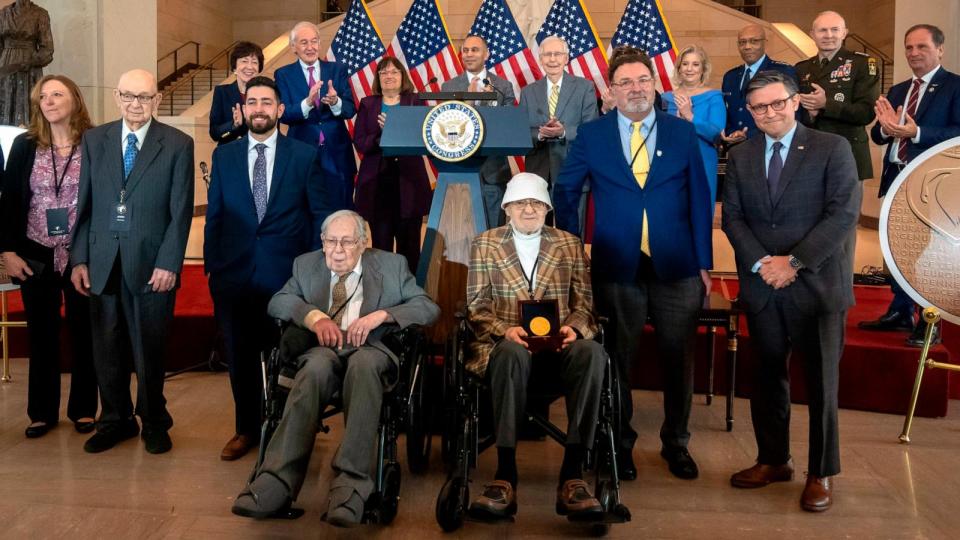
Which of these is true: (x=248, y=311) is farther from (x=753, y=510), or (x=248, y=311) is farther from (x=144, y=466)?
(x=753, y=510)

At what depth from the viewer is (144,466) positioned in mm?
4250

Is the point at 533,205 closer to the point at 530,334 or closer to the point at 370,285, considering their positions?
the point at 530,334

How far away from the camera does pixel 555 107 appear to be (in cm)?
572

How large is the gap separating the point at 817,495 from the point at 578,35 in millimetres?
5278

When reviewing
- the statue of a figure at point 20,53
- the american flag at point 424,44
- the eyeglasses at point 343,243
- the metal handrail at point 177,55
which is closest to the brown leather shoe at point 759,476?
the eyeglasses at point 343,243

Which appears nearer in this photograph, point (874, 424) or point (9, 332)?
point (874, 424)

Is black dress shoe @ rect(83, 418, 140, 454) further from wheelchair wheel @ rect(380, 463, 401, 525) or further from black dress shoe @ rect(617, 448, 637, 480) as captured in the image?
black dress shoe @ rect(617, 448, 637, 480)

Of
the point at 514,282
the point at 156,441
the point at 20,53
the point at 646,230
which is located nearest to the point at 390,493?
the point at 514,282

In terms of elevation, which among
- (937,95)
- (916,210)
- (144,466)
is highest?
(937,95)

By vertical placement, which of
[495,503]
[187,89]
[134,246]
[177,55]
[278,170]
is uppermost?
[177,55]

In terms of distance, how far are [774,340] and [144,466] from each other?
270cm

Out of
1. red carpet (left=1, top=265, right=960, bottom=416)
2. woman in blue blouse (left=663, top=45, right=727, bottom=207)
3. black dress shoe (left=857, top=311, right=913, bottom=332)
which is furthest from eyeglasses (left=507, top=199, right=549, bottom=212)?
black dress shoe (left=857, top=311, right=913, bottom=332)

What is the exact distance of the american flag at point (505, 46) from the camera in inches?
324

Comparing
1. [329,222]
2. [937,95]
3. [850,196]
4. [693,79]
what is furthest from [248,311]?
[937,95]
